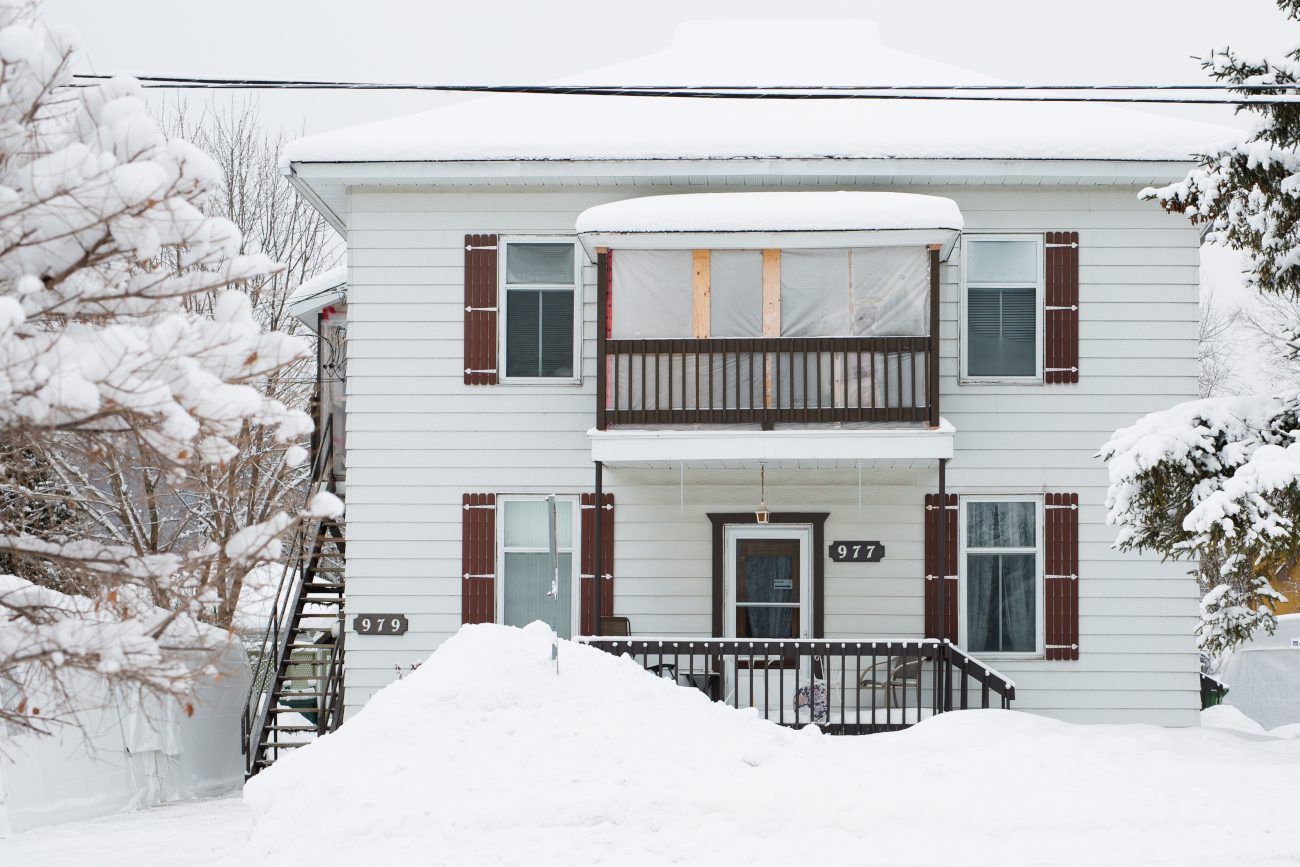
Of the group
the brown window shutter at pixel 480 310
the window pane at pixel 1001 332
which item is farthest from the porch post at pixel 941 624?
the brown window shutter at pixel 480 310

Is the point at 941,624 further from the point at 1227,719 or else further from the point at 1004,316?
the point at 1227,719

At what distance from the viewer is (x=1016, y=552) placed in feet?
40.3

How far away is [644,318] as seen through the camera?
1170 centimetres

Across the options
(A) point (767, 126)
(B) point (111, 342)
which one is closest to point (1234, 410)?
(A) point (767, 126)

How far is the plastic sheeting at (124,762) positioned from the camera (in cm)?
1001

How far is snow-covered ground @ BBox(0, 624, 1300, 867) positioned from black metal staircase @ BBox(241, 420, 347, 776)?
403 centimetres

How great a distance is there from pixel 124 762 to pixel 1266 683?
17.8m

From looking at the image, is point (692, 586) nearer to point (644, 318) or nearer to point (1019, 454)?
point (644, 318)

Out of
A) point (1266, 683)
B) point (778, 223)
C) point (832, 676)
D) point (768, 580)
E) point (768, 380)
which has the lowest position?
point (1266, 683)

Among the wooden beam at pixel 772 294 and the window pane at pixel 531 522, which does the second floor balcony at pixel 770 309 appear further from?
the window pane at pixel 531 522

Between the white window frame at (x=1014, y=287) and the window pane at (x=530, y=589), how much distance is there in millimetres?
4820

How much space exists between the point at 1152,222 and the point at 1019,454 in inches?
114

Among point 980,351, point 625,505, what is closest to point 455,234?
point 625,505

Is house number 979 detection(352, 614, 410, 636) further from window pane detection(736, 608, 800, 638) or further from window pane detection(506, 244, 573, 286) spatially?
window pane detection(506, 244, 573, 286)
